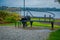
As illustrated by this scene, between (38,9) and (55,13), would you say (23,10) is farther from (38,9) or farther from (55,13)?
(55,13)

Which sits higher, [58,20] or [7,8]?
[7,8]

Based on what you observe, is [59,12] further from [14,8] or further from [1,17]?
[1,17]

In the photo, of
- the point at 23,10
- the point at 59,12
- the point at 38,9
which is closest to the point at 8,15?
the point at 23,10

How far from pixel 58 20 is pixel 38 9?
3.34m

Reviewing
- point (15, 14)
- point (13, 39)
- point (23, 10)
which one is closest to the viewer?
point (13, 39)

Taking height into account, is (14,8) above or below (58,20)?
above

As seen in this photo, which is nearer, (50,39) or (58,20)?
(50,39)

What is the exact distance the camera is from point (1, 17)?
1703cm

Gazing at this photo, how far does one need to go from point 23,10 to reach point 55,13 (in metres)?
2.42

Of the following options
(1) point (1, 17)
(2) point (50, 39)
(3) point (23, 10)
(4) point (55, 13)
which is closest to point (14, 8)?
(3) point (23, 10)

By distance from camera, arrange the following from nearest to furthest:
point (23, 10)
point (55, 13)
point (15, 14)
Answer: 1. point (55, 13)
2. point (23, 10)
3. point (15, 14)

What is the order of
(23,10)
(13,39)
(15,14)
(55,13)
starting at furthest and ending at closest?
(15,14)
(23,10)
(55,13)
(13,39)

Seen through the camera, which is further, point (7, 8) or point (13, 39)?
point (7, 8)

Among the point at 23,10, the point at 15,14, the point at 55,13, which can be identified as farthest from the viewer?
the point at 15,14
